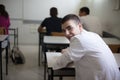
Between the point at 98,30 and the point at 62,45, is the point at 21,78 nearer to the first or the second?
the point at 62,45

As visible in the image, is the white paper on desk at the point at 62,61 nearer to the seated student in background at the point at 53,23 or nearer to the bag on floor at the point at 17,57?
the seated student in background at the point at 53,23

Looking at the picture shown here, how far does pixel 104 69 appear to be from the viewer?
6.20 feet

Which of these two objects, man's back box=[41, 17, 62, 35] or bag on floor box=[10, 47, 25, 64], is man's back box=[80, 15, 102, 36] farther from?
bag on floor box=[10, 47, 25, 64]

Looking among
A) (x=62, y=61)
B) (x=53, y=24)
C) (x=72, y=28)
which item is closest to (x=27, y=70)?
(x=53, y=24)

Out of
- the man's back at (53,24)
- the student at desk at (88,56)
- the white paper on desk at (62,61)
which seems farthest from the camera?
the man's back at (53,24)

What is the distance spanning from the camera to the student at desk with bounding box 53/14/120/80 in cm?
189

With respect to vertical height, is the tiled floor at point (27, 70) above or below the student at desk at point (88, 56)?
below

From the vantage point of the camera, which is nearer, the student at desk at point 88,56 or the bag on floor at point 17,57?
the student at desk at point 88,56

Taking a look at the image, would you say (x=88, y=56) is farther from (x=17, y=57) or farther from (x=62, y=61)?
(x=17, y=57)

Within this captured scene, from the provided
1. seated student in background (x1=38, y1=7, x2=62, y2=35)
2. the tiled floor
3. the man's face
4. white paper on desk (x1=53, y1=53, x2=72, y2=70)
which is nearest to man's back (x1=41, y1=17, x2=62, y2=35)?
seated student in background (x1=38, y1=7, x2=62, y2=35)

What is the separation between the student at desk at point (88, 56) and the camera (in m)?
1.89

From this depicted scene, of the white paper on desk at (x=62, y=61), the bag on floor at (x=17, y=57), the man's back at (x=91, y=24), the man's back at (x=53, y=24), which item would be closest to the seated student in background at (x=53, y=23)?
the man's back at (x=53, y=24)

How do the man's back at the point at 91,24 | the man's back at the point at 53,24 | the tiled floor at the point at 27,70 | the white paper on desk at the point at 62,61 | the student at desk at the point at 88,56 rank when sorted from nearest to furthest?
the student at desk at the point at 88,56
the white paper on desk at the point at 62,61
the tiled floor at the point at 27,70
the man's back at the point at 91,24
the man's back at the point at 53,24

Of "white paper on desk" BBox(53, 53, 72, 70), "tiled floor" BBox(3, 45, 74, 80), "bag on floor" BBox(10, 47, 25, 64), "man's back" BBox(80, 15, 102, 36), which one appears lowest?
"tiled floor" BBox(3, 45, 74, 80)
